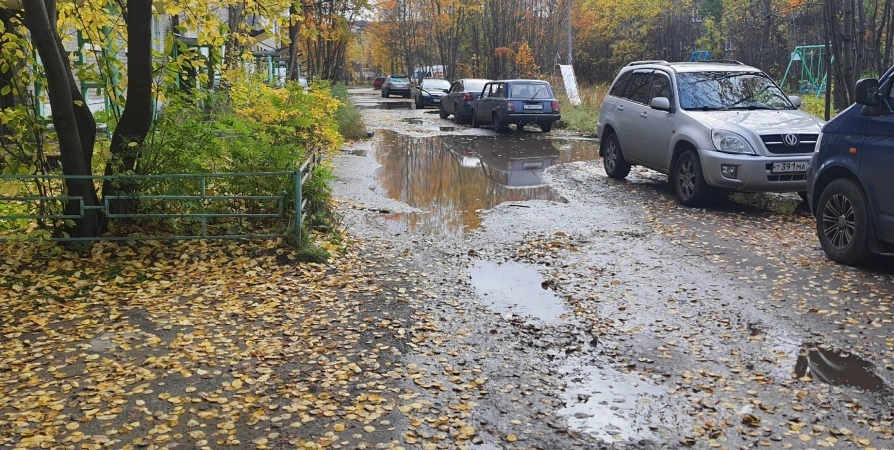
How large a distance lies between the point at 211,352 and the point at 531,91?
19.1 metres

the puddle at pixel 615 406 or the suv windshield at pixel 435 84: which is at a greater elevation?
the suv windshield at pixel 435 84

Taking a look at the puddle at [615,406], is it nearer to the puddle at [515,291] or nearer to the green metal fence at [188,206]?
the puddle at [515,291]

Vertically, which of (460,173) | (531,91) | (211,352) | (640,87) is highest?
(640,87)

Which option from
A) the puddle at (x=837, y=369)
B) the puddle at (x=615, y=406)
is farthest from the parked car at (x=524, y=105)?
the puddle at (x=615, y=406)

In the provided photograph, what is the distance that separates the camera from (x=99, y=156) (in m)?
8.32

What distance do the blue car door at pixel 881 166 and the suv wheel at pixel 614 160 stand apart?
20.0 ft

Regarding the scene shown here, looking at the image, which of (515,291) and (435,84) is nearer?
(515,291)

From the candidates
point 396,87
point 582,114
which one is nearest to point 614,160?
point 582,114

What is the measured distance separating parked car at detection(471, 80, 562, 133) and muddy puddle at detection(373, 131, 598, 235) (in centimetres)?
59

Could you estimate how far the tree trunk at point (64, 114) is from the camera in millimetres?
7316

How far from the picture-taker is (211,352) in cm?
554

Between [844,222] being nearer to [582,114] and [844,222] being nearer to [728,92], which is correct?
[728,92]

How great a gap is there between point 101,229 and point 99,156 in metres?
0.81

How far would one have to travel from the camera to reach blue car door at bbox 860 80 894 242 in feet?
22.6
